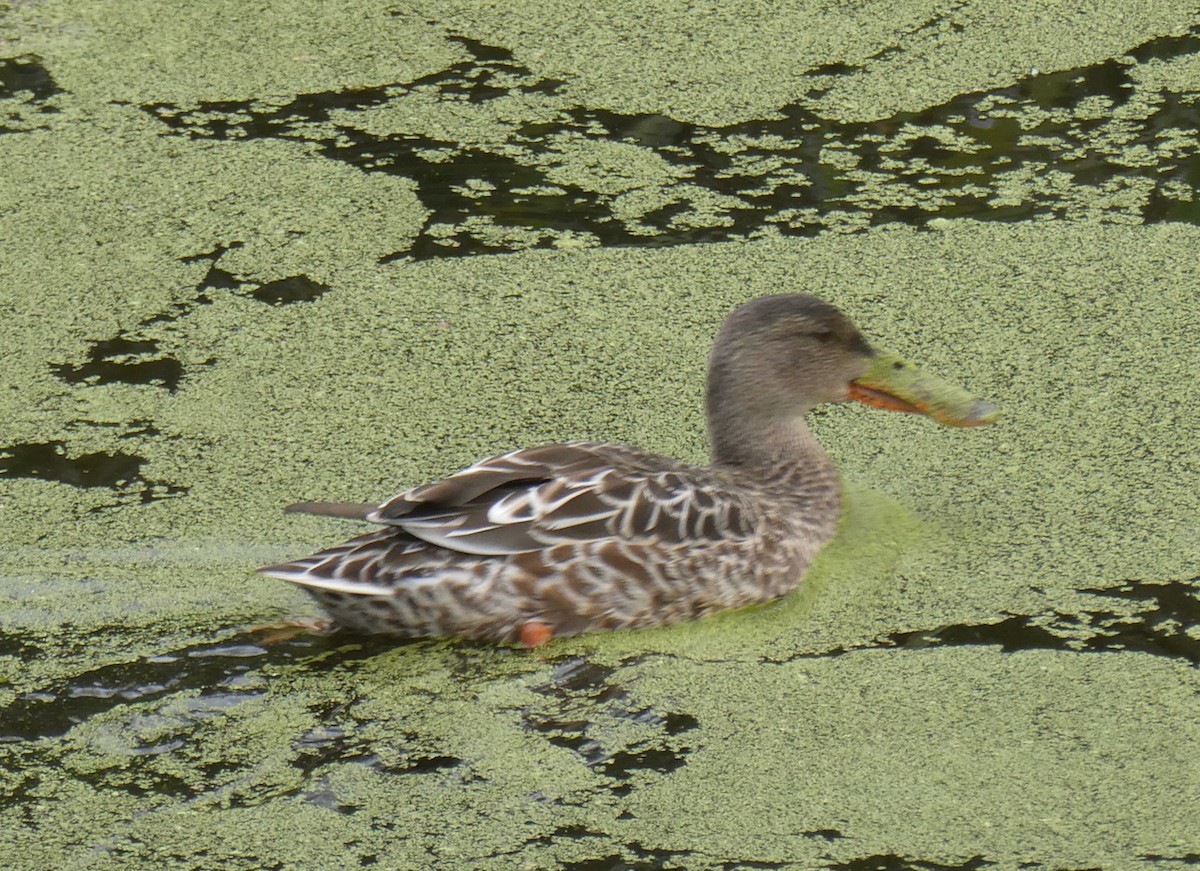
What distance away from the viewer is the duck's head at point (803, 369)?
4051 millimetres

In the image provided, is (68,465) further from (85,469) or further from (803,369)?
(803,369)

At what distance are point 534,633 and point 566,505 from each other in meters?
0.27

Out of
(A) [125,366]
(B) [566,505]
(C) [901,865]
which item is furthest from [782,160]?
(C) [901,865]

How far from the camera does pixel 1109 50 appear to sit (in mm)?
6004

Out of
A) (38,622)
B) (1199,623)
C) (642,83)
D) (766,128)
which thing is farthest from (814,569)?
(642,83)

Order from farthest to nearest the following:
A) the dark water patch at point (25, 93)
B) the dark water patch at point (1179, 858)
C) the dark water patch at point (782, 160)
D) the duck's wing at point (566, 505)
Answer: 1. the dark water patch at point (25, 93)
2. the dark water patch at point (782, 160)
3. the duck's wing at point (566, 505)
4. the dark water patch at point (1179, 858)

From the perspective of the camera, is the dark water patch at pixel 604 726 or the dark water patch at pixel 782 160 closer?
the dark water patch at pixel 604 726

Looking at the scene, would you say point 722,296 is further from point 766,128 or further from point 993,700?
point 993,700

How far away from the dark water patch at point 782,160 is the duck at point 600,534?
1.19 metres

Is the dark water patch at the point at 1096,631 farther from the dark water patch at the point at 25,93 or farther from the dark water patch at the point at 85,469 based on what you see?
the dark water patch at the point at 25,93

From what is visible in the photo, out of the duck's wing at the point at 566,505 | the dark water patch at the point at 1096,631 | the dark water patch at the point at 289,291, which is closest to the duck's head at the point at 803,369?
the duck's wing at the point at 566,505

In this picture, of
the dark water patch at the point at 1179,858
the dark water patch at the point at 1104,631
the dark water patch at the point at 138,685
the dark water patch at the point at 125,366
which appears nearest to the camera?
the dark water patch at the point at 1179,858

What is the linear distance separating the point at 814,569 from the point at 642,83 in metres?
2.51

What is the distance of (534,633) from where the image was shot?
11.7 feet
